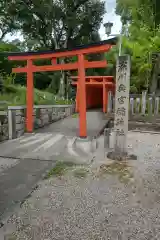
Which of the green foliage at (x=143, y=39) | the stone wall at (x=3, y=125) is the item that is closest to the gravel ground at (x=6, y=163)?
the stone wall at (x=3, y=125)

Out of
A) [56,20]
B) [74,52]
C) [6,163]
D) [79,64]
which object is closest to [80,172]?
[6,163]

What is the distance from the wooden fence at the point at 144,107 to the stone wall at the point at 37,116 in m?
3.49

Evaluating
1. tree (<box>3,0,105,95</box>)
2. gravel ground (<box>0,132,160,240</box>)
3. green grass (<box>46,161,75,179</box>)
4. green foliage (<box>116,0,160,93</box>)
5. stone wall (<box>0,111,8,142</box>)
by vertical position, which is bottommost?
gravel ground (<box>0,132,160,240</box>)

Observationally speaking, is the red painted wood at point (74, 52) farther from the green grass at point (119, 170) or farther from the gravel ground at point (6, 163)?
the gravel ground at point (6, 163)

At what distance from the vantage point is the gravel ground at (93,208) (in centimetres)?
235

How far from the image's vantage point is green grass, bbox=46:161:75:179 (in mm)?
3973

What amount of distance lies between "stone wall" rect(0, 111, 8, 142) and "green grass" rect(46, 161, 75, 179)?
2534 mm

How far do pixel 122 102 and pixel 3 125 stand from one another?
11.4 ft

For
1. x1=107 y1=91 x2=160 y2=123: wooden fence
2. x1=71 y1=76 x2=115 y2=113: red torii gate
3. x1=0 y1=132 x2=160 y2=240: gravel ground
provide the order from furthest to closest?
1. x1=71 y1=76 x2=115 y2=113: red torii gate
2. x1=107 y1=91 x2=160 y2=123: wooden fence
3. x1=0 y1=132 x2=160 y2=240: gravel ground

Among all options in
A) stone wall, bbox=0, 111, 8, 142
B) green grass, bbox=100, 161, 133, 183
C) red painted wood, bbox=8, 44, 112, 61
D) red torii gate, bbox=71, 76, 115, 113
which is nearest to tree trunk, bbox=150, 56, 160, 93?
red torii gate, bbox=71, 76, 115, 113

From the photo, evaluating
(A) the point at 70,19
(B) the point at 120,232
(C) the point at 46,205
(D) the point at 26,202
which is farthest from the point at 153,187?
(A) the point at 70,19

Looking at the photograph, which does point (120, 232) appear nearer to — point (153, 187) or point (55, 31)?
point (153, 187)

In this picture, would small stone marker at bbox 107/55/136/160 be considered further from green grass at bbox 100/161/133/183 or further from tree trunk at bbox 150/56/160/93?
tree trunk at bbox 150/56/160/93

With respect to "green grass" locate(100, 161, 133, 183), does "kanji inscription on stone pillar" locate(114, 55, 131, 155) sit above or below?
above
